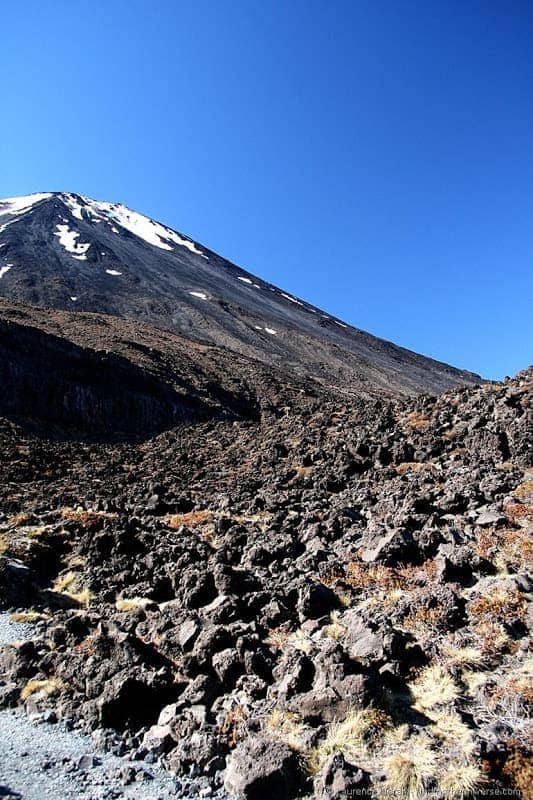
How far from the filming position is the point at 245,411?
4022cm

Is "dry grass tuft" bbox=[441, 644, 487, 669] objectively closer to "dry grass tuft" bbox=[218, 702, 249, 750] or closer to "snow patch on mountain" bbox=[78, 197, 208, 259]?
"dry grass tuft" bbox=[218, 702, 249, 750]

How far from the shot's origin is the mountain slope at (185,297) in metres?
64.1

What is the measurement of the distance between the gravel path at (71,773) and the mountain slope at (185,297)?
51393mm

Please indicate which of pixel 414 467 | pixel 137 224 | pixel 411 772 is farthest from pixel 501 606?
pixel 137 224

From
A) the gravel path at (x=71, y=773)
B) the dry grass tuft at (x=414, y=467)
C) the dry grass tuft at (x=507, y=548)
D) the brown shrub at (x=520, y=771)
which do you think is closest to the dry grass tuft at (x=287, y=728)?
the gravel path at (x=71, y=773)

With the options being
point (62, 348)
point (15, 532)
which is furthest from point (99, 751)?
point (62, 348)

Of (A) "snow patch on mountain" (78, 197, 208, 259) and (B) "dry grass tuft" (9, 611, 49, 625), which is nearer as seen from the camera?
(B) "dry grass tuft" (9, 611, 49, 625)

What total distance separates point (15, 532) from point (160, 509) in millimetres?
4601

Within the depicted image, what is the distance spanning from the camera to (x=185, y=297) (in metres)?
80.6

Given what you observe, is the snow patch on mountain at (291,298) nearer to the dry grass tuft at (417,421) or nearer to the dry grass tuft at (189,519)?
the dry grass tuft at (417,421)

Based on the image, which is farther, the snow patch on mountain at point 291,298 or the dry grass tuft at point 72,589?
the snow patch on mountain at point 291,298

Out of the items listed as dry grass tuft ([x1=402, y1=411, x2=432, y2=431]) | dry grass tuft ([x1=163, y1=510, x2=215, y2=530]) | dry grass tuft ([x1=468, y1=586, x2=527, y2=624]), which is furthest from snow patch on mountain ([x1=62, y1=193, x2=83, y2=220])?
dry grass tuft ([x1=468, y1=586, x2=527, y2=624])

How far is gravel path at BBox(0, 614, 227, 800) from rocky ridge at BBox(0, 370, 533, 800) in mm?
224

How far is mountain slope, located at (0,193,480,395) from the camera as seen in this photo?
64.1 m
